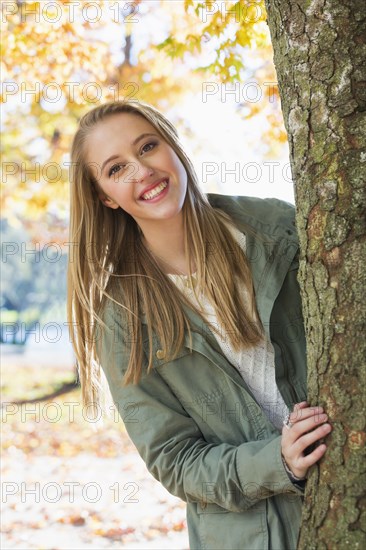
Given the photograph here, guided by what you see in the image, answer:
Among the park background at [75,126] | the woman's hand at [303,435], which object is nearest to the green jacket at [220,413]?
the woman's hand at [303,435]

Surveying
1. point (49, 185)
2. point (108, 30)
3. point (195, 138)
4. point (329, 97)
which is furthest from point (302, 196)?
point (195, 138)

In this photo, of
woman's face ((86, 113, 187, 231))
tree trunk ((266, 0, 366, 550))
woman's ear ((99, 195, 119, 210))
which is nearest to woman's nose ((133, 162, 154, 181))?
woman's face ((86, 113, 187, 231))

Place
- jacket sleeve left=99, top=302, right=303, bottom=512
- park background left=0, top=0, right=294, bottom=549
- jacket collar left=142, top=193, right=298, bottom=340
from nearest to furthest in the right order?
jacket sleeve left=99, top=302, right=303, bottom=512
jacket collar left=142, top=193, right=298, bottom=340
park background left=0, top=0, right=294, bottom=549

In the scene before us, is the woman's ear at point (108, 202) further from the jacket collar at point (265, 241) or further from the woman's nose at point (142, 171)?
the jacket collar at point (265, 241)

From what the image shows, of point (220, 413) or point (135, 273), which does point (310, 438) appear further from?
point (135, 273)

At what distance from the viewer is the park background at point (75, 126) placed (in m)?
5.40

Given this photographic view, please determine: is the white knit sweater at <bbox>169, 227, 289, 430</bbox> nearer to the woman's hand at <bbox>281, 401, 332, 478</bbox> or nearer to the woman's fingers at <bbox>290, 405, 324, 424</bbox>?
the woman's hand at <bbox>281, 401, 332, 478</bbox>

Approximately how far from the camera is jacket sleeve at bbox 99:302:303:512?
2.13 metres

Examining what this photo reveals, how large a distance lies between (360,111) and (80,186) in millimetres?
1286

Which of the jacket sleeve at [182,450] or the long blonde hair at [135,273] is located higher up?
the long blonde hair at [135,273]

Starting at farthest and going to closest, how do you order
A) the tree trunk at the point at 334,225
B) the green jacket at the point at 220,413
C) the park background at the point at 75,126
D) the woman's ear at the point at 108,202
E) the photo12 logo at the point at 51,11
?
the park background at the point at 75,126
the photo12 logo at the point at 51,11
the woman's ear at the point at 108,202
the green jacket at the point at 220,413
the tree trunk at the point at 334,225

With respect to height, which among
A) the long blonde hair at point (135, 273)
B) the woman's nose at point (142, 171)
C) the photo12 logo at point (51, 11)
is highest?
the photo12 logo at point (51, 11)

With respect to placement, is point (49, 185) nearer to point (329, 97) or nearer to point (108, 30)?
point (108, 30)

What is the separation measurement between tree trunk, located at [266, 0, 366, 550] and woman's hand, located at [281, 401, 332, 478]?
0.02 meters
